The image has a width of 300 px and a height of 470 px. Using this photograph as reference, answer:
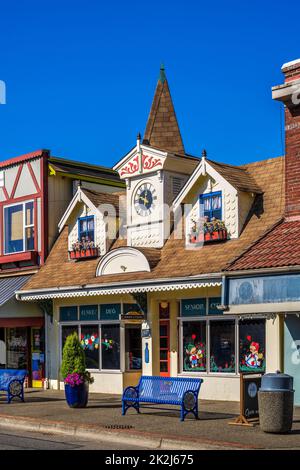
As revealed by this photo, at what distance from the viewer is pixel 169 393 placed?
16391 millimetres

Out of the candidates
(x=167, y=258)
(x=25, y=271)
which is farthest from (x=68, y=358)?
(x=25, y=271)

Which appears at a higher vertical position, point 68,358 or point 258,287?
point 258,287

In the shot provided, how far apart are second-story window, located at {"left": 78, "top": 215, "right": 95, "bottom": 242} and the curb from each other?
8673 mm

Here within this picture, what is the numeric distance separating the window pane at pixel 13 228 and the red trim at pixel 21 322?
2848mm

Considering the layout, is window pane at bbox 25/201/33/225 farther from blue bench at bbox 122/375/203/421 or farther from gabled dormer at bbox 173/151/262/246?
blue bench at bbox 122/375/203/421

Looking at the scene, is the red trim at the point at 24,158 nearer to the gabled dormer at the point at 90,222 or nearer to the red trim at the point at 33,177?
the red trim at the point at 33,177

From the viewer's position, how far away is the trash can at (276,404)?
543 inches

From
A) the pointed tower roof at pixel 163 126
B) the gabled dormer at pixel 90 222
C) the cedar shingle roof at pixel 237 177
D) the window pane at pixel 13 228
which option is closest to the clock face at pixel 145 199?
the gabled dormer at pixel 90 222

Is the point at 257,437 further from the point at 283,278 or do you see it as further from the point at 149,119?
the point at 149,119

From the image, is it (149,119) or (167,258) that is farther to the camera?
(149,119)

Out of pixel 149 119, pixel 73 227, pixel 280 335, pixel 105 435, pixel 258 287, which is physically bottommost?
pixel 105 435

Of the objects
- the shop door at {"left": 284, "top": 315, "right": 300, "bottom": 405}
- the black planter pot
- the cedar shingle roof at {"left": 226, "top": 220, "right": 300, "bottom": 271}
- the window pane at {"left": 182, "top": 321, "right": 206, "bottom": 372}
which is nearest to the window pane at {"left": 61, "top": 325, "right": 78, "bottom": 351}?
the window pane at {"left": 182, "top": 321, "right": 206, "bottom": 372}

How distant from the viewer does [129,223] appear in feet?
77.9
